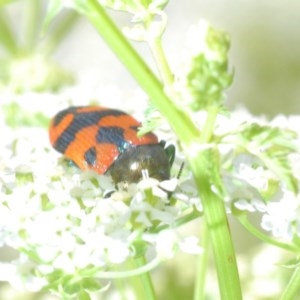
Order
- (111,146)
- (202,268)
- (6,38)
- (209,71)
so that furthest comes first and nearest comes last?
(6,38) → (111,146) → (202,268) → (209,71)

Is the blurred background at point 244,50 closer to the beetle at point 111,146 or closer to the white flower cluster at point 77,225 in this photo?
the beetle at point 111,146

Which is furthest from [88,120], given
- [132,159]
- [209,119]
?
[209,119]

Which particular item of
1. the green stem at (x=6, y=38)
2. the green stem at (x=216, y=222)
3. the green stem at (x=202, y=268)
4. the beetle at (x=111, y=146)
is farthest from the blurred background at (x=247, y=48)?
the green stem at (x=216, y=222)

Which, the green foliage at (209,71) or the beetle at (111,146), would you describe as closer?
the green foliage at (209,71)

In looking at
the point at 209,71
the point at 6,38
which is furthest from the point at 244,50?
the point at 209,71

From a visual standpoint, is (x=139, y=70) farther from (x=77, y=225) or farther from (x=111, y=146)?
(x=111, y=146)
